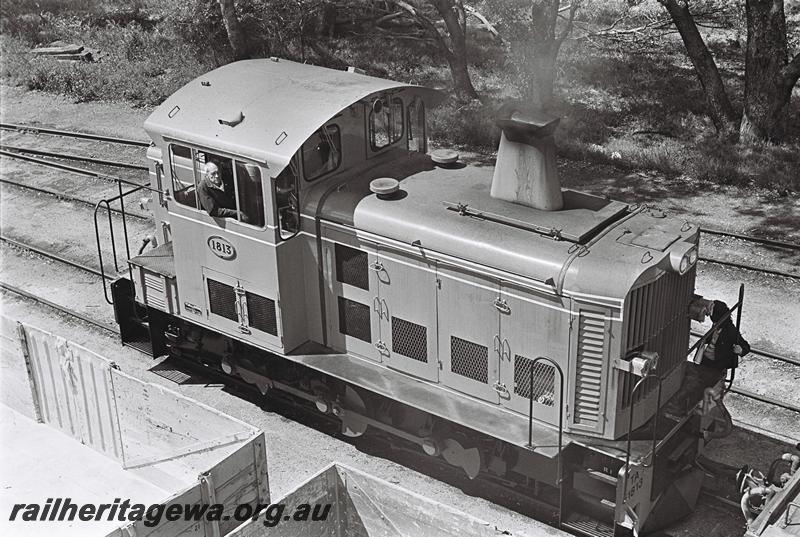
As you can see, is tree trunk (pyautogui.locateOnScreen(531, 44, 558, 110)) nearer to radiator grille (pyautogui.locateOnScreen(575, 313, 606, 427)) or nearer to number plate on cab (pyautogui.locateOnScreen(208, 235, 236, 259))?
number plate on cab (pyautogui.locateOnScreen(208, 235, 236, 259))

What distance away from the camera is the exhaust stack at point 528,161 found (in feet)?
30.8

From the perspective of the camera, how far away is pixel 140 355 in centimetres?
1333

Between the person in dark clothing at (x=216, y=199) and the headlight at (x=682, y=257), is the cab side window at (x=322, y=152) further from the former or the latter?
the headlight at (x=682, y=257)

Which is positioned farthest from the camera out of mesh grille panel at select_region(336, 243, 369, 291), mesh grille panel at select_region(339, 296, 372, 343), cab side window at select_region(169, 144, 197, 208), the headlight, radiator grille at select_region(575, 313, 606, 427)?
cab side window at select_region(169, 144, 197, 208)

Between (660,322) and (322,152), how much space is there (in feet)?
12.9

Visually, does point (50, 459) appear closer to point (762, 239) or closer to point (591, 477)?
point (591, 477)

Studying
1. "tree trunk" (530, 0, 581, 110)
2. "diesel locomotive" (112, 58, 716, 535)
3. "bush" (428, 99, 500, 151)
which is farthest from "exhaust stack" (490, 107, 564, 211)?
"tree trunk" (530, 0, 581, 110)

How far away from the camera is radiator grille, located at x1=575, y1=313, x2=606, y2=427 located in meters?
8.91

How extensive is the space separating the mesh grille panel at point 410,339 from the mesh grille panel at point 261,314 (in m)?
1.37

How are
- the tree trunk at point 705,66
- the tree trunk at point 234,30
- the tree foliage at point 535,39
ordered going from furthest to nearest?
the tree trunk at point 234,30, the tree foliage at point 535,39, the tree trunk at point 705,66

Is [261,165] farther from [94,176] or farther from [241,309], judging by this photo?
[94,176]

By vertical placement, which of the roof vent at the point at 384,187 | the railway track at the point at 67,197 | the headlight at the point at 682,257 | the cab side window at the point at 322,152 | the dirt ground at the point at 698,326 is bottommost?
the dirt ground at the point at 698,326

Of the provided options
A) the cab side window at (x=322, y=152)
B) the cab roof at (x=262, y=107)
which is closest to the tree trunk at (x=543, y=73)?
the cab roof at (x=262, y=107)

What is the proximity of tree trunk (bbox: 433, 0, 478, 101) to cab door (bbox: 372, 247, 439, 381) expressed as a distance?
12.4 meters
